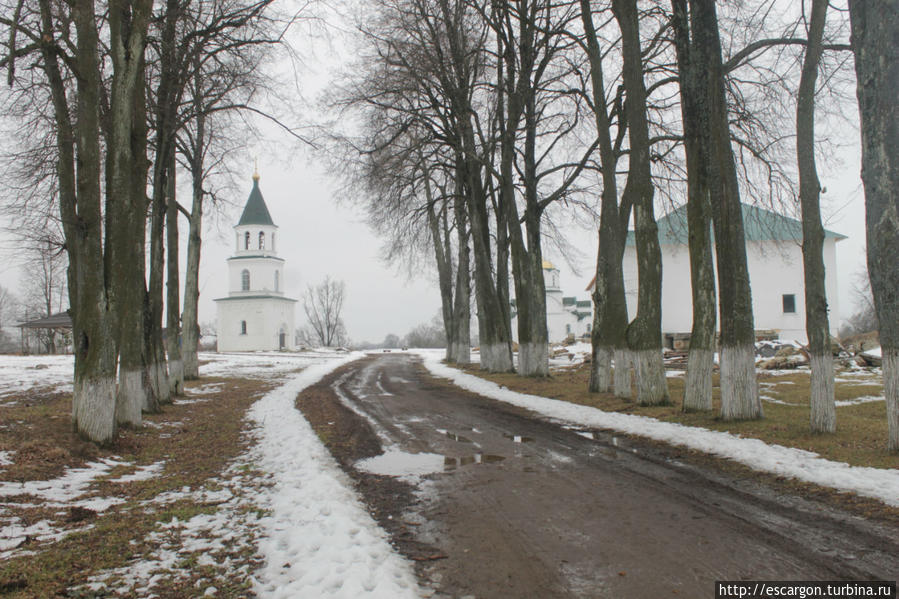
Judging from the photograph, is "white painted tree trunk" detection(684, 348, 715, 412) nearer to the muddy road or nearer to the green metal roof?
the muddy road

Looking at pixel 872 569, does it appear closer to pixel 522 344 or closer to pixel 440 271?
pixel 522 344

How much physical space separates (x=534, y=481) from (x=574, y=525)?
1.35m

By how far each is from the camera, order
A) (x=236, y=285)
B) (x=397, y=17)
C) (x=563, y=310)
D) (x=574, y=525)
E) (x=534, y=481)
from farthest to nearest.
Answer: (x=563, y=310), (x=236, y=285), (x=397, y=17), (x=534, y=481), (x=574, y=525)

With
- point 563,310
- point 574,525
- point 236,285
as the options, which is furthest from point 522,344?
point 563,310

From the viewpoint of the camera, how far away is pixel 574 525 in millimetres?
4449

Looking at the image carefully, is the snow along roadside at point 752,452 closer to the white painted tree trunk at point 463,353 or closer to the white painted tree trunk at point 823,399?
the white painted tree trunk at point 823,399

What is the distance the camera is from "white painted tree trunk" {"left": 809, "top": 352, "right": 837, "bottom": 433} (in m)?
7.45

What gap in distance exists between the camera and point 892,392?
623 centimetres

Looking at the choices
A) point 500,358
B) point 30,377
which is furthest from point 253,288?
point 500,358

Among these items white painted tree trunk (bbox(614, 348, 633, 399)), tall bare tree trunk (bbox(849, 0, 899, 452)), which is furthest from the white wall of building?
tall bare tree trunk (bbox(849, 0, 899, 452))

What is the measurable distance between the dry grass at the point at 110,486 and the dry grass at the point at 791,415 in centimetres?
669

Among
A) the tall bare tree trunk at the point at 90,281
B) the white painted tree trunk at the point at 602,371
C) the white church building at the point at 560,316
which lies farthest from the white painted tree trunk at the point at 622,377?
the white church building at the point at 560,316

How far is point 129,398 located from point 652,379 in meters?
9.64

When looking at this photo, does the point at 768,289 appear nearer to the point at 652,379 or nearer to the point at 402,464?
the point at 652,379
